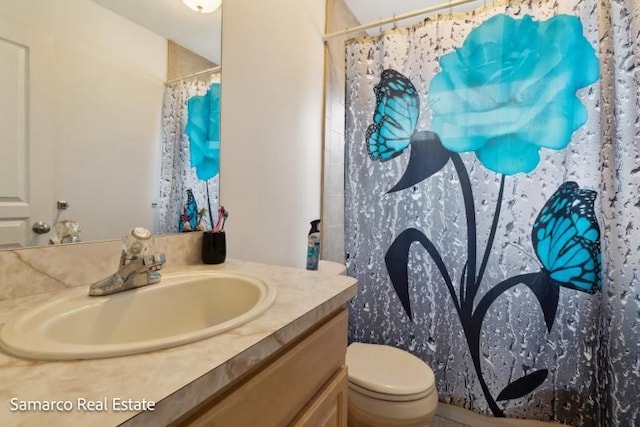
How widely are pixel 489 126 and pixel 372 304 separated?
107cm

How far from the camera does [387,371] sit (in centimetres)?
118

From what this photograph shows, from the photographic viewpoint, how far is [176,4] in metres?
0.90

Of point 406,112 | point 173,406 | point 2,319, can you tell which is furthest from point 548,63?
point 2,319

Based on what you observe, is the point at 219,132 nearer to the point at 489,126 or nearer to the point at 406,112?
the point at 406,112

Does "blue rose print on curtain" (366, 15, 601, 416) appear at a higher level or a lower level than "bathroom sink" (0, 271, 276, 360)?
higher

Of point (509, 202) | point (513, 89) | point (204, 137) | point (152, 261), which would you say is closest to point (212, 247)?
point (152, 261)

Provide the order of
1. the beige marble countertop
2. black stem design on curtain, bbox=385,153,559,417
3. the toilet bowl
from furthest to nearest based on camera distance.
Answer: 1. black stem design on curtain, bbox=385,153,559,417
2. the toilet bowl
3. the beige marble countertop

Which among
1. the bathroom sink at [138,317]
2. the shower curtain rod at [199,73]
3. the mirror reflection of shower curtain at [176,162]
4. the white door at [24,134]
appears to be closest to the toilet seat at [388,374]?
the bathroom sink at [138,317]

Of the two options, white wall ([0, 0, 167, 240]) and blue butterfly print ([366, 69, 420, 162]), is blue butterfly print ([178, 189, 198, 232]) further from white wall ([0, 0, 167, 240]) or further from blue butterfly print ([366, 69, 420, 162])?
blue butterfly print ([366, 69, 420, 162])

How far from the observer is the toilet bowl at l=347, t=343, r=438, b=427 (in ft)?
3.43

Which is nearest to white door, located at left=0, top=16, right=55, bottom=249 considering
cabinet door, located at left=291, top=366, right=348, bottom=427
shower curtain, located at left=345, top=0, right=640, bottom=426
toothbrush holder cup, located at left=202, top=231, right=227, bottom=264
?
toothbrush holder cup, located at left=202, top=231, right=227, bottom=264

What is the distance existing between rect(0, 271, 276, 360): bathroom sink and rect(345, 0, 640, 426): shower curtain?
40.0 inches

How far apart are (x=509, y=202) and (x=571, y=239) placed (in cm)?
28

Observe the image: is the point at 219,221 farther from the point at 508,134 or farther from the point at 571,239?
the point at 571,239
